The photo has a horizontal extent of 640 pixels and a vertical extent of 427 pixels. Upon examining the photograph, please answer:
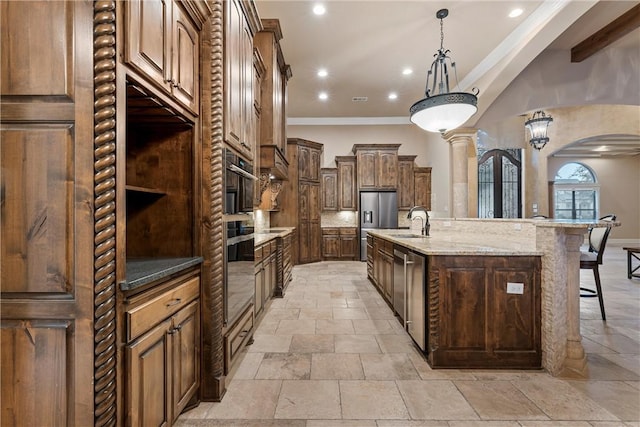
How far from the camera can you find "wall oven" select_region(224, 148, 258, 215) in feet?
6.37

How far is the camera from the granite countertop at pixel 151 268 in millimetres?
1114

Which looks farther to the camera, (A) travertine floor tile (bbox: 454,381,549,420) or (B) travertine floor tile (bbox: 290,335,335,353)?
(B) travertine floor tile (bbox: 290,335,335,353)

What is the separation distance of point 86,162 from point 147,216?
0.82 meters

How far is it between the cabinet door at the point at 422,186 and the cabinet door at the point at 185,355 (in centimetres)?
662

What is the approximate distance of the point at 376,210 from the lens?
23.5 feet

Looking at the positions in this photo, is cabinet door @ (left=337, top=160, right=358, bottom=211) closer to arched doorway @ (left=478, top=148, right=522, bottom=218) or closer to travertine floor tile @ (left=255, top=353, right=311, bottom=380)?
arched doorway @ (left=478, top=148, right=522, bottom=218)

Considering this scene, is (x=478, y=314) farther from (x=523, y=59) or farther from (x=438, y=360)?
(x=523, y=59)

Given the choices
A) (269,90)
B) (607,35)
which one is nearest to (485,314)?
(269,90)

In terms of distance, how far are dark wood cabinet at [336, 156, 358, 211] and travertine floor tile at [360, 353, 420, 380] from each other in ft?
16.9

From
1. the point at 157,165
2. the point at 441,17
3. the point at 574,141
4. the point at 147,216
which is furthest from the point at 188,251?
the point at 574,141

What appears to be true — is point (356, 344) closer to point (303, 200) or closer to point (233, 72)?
point (233, 72)

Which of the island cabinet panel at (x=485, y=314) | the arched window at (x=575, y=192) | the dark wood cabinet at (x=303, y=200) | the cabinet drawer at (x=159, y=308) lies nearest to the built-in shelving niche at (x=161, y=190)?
the cabinet drawer at (x=159, y=308)

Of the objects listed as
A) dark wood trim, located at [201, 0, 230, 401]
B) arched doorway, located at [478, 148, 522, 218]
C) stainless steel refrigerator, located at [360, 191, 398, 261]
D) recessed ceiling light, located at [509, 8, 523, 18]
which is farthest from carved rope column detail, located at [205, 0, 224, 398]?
arched doorway, located at [478, 148, 522, 218]

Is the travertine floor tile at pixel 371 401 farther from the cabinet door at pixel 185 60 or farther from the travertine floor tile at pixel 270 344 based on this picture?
the cabinet door at pixel 185 60
